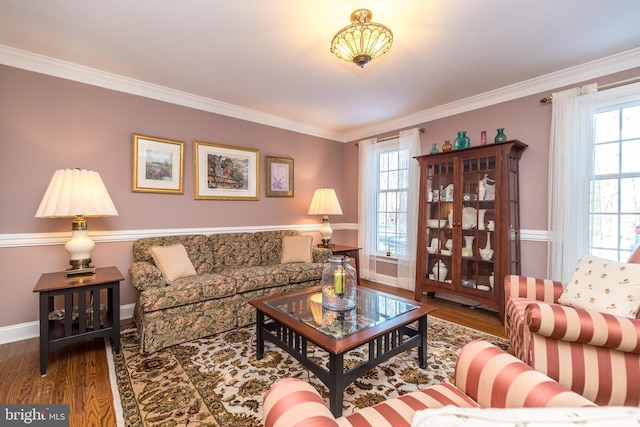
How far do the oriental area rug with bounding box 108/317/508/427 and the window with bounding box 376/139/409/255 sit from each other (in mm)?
1874

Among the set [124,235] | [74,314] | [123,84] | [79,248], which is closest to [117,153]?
[123,84]

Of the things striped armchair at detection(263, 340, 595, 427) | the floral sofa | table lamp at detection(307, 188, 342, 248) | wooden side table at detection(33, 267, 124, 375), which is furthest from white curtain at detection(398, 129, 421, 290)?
wooden side table at detection(33, 267, 124, 375)

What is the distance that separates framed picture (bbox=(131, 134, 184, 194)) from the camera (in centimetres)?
302

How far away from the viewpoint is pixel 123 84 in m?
2.91

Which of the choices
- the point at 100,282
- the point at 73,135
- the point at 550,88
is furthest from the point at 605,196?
the point at 73,135

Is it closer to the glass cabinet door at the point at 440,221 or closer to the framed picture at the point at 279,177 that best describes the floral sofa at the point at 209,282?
the framed picture at the point at 279,177

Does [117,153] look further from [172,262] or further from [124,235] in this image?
[172,262]

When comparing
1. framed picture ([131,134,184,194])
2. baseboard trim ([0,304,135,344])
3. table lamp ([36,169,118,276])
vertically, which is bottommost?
baseboard trim ([0,304,135,344])

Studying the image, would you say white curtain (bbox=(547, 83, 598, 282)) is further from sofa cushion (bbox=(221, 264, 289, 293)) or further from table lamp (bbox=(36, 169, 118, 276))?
table lamp (bbox=(36, 169, 118, 276))

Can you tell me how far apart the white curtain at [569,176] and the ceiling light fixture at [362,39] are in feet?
7.02

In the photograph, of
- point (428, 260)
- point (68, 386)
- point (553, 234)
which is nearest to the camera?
point (68, 386)

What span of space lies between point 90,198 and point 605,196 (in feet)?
15.0

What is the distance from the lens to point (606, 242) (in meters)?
2.67

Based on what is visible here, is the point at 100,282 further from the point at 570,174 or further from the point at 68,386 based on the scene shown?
the point at 570,174
